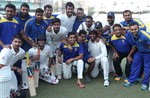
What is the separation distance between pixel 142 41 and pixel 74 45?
1.36 meters

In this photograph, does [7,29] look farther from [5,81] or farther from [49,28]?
[5,81]

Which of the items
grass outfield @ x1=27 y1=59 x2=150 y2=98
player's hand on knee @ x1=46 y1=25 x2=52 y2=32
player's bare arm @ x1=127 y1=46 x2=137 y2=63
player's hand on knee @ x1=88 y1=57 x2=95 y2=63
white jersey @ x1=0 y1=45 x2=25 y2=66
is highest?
player's hand on knee @ x1=46 y1=25 x2=52 y2=32

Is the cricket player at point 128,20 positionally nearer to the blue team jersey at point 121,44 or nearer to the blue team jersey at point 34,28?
the blue team jersey at point 121,44

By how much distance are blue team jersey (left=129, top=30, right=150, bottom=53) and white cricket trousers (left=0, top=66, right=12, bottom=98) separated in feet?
7.62

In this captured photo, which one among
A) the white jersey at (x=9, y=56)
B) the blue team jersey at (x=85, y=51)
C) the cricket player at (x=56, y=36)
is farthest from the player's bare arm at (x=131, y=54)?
the white jersey at (x=9, y=56)

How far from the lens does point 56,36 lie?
4.90 meters

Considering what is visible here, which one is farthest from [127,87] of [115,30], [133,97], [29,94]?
[29,94]

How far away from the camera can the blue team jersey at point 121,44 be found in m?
4.79

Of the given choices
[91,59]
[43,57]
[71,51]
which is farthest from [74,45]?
[43,57]

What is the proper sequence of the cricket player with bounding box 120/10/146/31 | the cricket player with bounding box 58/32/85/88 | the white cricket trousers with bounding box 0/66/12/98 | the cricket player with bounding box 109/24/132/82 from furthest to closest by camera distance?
the cricket player with bounding box 120/10/146/31
the cricket player with bounding box 109/24/132/82
the cricket player with bounding box 58/32/85/88
the white cricket trousers with bounding box 0/66/12/98

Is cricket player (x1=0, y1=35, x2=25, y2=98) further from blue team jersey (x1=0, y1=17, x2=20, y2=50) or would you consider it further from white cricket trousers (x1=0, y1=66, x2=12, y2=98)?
blue team jersey (x1=0, y1=17, x2=20, y2=50)

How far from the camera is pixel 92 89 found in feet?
13.8

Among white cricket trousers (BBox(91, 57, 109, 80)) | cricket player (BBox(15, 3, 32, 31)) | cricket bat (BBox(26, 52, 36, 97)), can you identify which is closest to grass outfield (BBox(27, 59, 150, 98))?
cricket bat (BBox(26, 52, 36, 97))

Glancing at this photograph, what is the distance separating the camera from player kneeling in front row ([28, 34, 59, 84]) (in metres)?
4.38
